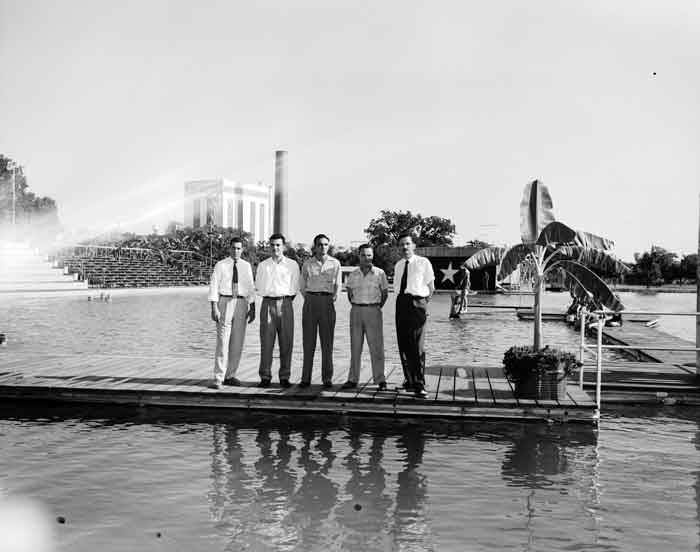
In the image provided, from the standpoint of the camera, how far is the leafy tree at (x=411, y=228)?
335ft

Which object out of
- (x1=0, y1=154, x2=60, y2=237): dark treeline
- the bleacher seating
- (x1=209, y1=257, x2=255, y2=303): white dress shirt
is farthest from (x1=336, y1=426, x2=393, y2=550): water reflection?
→ (x1=0, y1=154, x2=60, y2=237): dark treeline

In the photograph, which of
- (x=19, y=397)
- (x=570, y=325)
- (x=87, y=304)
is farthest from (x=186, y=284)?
(x=19, y=397)

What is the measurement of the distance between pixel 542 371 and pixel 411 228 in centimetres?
9341

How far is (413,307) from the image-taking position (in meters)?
8.90

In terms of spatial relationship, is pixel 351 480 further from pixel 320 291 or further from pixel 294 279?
pixel 294 279

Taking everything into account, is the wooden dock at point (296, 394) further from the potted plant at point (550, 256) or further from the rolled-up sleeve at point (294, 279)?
the rolled-up sleeve at point (294, 279)

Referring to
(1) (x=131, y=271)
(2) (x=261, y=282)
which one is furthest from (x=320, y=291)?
(1) (x=131, y=271)

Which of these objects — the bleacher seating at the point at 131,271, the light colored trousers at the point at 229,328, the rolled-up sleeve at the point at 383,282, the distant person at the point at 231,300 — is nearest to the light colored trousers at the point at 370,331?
the rolled-up sleeve at the point at 383,282

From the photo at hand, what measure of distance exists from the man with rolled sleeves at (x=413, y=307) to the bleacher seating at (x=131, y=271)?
141 ft

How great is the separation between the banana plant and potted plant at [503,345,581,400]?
653mm

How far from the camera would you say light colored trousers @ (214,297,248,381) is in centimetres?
945

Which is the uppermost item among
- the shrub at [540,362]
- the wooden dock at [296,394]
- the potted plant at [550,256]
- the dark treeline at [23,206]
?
the dark treeline at [23,206]

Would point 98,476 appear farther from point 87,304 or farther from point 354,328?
point 87,304

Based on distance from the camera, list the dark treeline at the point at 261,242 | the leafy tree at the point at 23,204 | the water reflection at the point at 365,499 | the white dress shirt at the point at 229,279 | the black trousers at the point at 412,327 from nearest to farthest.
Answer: the water reflection at the point at 365,499, the black trousers at the point at 412,327, the white dress shirt at the point at 229,279, the leafy tree at the point at 23,204, the dark treeline at the point at 261,242
